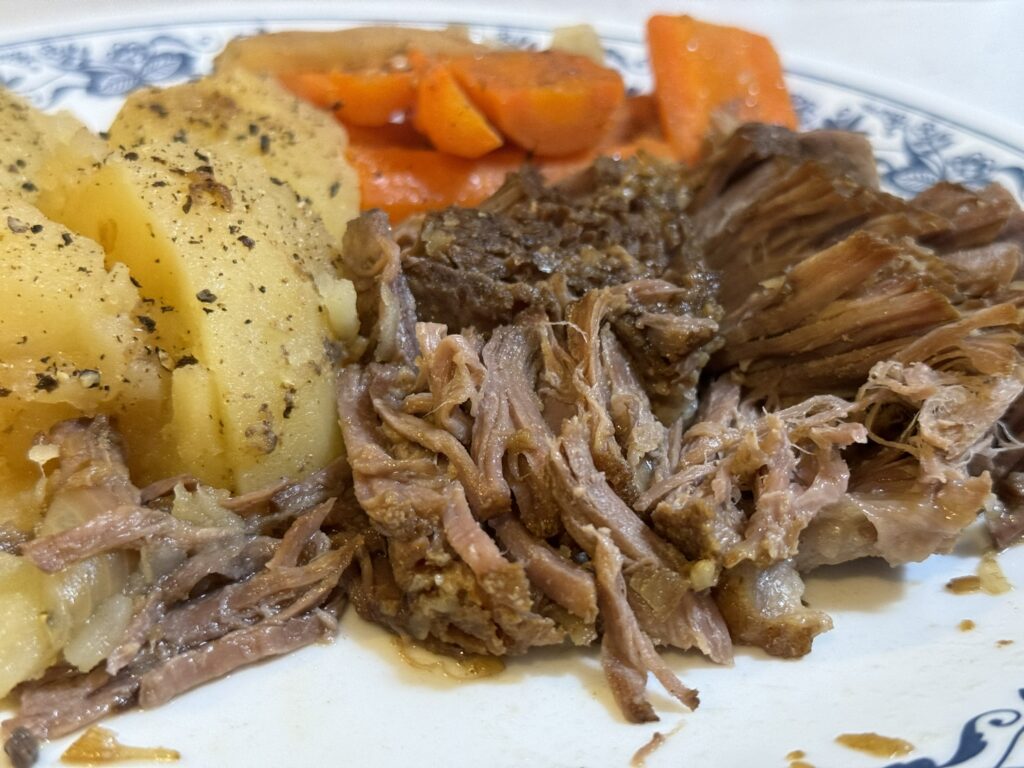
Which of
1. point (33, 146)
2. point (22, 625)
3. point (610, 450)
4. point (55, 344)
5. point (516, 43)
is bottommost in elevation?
point (22, 625)

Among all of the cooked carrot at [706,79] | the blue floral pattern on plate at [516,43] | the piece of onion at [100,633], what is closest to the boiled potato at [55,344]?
the piece of onion at [100,633]

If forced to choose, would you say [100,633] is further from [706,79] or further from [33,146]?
[706,79]

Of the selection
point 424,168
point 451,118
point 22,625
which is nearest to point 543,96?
point 451,118

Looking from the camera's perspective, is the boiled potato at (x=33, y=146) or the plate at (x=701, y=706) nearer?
the plate at (x=701, y=706)

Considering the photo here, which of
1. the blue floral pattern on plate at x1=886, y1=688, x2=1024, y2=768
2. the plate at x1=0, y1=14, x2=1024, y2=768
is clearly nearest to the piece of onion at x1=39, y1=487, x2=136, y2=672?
the plate at x1=0, y1=14, x2=1024, y2=768

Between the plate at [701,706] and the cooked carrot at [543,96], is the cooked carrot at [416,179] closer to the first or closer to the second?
the cooked carrot at [543,96]

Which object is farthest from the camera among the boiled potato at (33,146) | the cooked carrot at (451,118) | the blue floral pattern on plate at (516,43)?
the blue floral pattern on plate at (516,43)
